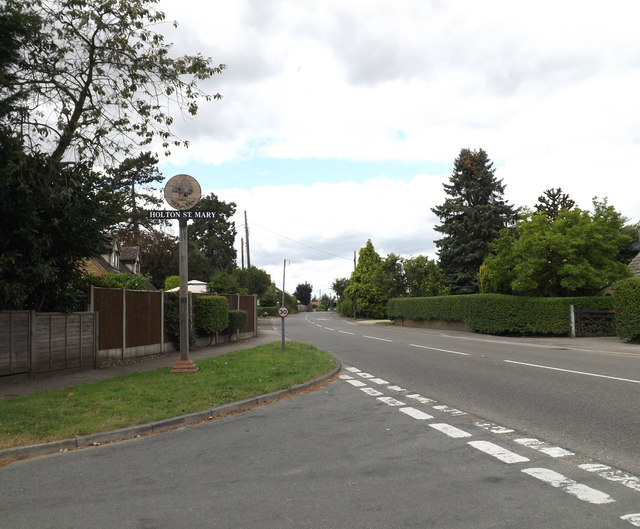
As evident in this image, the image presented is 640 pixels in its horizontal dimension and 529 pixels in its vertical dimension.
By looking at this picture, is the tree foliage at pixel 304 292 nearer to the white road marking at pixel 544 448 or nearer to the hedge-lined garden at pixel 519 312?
the hedge-lined garden at pixel 519 312

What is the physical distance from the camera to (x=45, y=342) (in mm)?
12125

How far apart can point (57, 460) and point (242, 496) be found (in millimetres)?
2640

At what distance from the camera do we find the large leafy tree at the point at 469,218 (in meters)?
46.3

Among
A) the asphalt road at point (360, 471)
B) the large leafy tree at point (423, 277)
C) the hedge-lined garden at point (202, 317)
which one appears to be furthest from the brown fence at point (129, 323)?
the large leafy tree at point (423, 277)

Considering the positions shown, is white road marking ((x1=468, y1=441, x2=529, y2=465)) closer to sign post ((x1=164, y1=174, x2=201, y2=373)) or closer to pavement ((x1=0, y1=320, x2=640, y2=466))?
pavement ((x1=0, y1=320, x2=640, y2=466))

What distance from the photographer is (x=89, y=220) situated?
12531mm

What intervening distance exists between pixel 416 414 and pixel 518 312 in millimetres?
22485

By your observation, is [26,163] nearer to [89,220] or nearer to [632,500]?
[89,220]

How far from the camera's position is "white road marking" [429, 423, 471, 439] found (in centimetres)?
653

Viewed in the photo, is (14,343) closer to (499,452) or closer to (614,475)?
(499,452)

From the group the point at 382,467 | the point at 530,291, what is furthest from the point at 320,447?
the point at 530,291

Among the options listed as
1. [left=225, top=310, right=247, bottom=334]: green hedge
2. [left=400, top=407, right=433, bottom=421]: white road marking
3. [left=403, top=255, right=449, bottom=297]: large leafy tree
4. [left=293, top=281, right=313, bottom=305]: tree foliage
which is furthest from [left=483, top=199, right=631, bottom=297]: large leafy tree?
[left=293, top=281, right=313, bottom=305]: tree foliage

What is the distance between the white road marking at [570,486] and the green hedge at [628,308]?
18.2m

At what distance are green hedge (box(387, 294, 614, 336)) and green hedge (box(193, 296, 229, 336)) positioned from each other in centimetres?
1565
